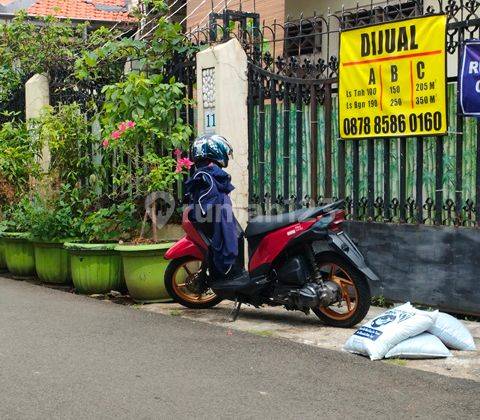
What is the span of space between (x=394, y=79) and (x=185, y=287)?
2941 mm

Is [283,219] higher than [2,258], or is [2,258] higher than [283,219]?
[283,219]

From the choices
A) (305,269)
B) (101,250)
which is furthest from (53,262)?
(305,269)

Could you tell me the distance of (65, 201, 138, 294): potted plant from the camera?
897cm

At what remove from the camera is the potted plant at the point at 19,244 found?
→ 408 inches

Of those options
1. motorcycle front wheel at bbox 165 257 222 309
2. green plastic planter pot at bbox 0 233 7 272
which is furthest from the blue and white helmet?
green plastic planter pot at bbox 0 233 7 272

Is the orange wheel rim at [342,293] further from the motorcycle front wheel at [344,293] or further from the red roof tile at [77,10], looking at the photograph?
the red roof tile at [77,10]

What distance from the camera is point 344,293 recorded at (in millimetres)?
6836

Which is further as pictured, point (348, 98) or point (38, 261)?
point (38, 261)

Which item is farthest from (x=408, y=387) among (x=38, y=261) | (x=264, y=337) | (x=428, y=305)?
(x=38, y=261)

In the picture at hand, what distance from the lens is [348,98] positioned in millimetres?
7844

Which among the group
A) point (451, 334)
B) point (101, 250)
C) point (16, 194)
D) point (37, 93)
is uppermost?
point (37, 93)

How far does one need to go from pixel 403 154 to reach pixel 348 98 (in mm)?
827

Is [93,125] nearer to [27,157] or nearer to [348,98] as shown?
[27,157]

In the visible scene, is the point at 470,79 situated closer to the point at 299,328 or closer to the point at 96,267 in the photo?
the point at 299,328
